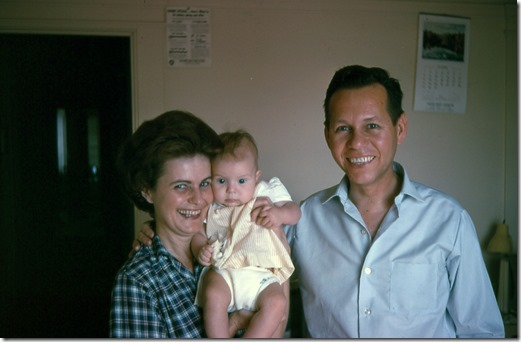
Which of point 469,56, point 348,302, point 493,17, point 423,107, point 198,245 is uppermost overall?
point 493,17

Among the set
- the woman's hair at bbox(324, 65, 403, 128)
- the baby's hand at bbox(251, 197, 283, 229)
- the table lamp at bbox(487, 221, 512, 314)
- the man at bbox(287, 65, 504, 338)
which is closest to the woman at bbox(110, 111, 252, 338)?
the baby's hand at bbox(251, 197, 283, 229)

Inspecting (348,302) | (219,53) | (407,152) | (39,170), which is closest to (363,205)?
(348,302)

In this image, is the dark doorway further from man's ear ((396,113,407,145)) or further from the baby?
man's ear ((396,113,407,145))

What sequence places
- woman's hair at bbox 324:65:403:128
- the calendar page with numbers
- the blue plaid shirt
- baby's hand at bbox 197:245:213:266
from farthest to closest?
the calendar page with numbers
woman's hair at bbox 324:65:403:128
baby's hand at bbox 197:245:213:266
the blue plaid shirt

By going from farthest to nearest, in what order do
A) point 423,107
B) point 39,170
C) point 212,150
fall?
point 39,170
point 423,107
point 212,150

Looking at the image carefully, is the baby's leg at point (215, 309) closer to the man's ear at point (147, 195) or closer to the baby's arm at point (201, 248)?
the baby's arm at point (201, 248)

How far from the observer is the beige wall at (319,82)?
1.65m

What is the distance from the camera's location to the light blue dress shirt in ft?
3.50

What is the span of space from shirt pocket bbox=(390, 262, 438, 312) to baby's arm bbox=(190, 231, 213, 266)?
0.48m

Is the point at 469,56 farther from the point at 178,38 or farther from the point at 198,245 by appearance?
the point at 198,245

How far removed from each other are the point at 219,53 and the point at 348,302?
44.7 inches

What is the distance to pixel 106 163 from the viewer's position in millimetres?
2988

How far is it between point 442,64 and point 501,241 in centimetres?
77

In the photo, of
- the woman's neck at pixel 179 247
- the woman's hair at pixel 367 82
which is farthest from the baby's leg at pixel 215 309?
the woman's hair at pixel 367 82
